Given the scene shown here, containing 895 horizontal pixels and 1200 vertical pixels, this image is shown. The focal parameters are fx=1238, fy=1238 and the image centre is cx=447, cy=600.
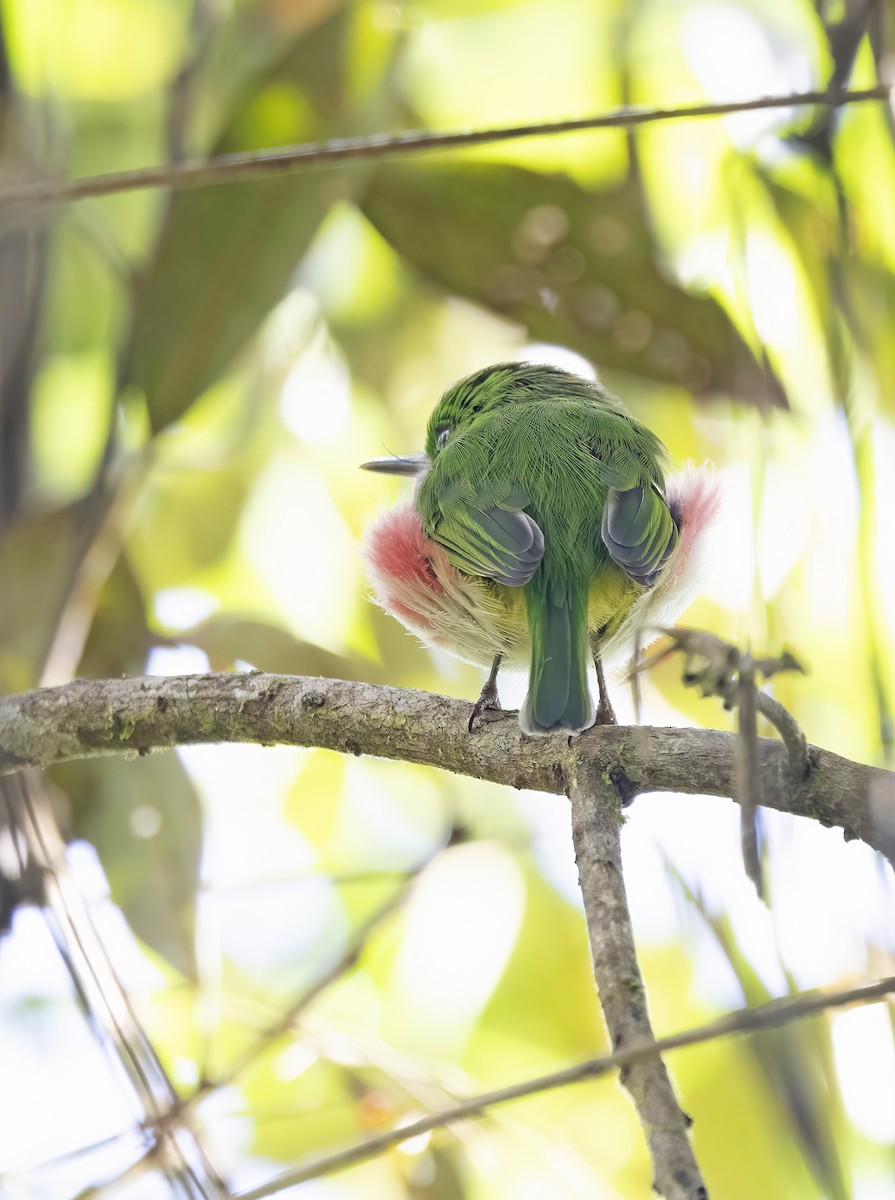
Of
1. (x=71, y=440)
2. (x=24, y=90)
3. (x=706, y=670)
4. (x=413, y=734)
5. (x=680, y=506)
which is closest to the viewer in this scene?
(x=706, y=670)

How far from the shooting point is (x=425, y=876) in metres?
3.99

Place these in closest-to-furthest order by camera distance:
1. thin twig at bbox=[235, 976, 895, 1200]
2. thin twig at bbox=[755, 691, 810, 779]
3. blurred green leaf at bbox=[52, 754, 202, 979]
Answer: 1. thin twig at bbox=[235, 976, 895, 1200]
2. thin twig at bbox=[755, 691, 810, 779]
3. blurred green leaf at bbox=[52, 754, 202, 979]

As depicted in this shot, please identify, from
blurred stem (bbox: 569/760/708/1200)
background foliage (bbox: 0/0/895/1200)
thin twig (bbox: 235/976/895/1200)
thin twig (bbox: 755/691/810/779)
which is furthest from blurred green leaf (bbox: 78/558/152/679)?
thin twig (bbox: 235/976/895/1200)

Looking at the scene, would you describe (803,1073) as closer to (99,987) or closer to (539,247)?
(99,987)

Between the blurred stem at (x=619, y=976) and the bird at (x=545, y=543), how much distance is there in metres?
0.53

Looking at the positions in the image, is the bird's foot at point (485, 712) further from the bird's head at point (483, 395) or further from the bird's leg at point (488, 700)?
the bird's head at point (483, 395)

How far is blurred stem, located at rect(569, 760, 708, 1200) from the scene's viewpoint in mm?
1299

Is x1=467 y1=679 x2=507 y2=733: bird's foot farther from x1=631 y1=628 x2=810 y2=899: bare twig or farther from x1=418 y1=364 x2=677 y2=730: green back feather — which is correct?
x1=631 y1=628 x2=810 y2=899: bare twig

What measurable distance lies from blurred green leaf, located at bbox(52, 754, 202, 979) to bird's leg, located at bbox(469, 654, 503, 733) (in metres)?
1.34

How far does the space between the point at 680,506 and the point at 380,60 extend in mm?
2126

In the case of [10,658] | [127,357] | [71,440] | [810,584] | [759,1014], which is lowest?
[759,1014]

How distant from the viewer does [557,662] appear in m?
2.59

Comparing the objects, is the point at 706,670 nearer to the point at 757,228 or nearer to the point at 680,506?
the point at 680,506

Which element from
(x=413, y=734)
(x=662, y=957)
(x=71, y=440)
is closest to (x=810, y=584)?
(x=413, y=734)
